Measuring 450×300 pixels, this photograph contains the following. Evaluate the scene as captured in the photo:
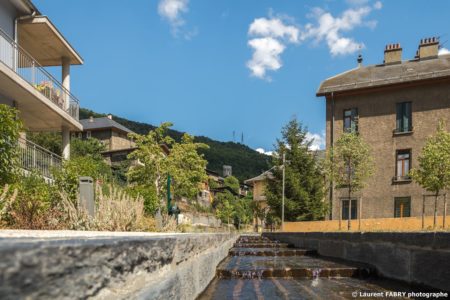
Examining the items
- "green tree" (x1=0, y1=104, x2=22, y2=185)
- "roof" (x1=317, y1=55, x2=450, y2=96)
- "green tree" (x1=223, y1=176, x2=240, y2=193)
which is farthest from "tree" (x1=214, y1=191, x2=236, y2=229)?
"green tree" (x1=0, y1=104, x2=22, y2=185)

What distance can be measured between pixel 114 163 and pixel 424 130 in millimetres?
39655

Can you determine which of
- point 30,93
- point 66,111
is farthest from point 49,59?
point 30,93

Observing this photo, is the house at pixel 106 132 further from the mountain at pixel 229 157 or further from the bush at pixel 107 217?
the bush at pixel 107 217

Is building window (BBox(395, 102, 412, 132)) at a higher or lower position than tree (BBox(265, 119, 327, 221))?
higher

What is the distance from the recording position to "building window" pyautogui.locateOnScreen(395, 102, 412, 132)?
25.8m

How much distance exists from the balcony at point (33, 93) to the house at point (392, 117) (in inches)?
675

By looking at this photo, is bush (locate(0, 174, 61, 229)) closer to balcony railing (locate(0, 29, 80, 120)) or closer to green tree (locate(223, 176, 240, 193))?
balcony railing (locate(0, 29, 80, 120))

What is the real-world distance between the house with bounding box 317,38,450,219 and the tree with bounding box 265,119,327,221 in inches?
63.5

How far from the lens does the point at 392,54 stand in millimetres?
29375

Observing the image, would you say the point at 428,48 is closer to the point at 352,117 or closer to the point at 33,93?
the point at 352,117

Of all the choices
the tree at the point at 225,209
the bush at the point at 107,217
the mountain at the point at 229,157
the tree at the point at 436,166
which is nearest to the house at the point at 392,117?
the tree at the point at 436,166

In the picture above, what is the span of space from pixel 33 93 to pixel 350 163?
1576cm

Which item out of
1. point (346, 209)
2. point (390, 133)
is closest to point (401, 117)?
Answer: point (390, 133)

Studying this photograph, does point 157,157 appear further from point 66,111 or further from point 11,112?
point 11,112
